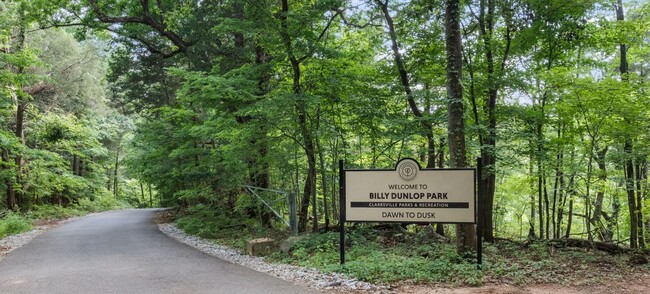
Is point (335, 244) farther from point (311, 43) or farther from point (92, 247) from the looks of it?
point (92, 247)

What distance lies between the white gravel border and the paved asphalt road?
0.25 meters

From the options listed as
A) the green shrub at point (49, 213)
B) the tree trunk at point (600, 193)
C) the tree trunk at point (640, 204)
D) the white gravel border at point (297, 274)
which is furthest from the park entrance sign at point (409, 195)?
the green shrub at point (49, 213)

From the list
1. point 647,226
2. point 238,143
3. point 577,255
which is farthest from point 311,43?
point 647,226

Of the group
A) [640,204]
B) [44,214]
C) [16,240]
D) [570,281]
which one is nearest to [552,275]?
[570,281]

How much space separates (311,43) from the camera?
8.73 metres

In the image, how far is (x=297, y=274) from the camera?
636 cm

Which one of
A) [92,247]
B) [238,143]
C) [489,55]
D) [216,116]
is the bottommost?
[92,247]

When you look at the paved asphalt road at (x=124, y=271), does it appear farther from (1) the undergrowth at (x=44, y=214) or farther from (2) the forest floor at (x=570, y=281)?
(1) the undergrowth at (x=44, y=214)

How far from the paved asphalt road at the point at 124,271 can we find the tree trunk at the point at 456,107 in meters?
2.95

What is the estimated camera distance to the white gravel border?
17.9ft

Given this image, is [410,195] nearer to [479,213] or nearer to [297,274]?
[479,213]

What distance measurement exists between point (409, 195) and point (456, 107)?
5.91 feet

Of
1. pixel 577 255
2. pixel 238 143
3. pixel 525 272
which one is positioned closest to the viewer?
pixel 525 272

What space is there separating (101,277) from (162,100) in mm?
12829
